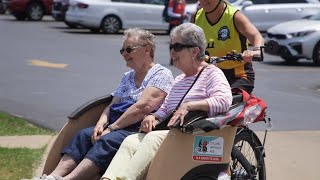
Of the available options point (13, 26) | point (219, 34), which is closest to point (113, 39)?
point (13, 26)

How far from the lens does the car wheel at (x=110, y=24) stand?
27.3 m

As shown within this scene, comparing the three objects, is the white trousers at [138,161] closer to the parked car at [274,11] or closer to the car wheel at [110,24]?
the parked car at [274,11]

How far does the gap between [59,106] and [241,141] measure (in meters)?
5.91

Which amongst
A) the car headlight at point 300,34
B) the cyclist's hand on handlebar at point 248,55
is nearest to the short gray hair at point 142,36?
the cyclist's hand on handlebar at point 248,55

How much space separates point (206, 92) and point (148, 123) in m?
0.48

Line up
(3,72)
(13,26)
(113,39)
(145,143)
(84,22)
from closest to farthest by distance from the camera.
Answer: (145,143), (3,72), (113,39), (84,22), (13,26)

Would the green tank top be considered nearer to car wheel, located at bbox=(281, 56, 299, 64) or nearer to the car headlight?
the car headlight

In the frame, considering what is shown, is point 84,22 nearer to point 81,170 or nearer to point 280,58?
point 280,58

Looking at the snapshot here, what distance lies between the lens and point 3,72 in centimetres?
1599

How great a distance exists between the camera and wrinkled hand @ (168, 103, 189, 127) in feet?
17.5

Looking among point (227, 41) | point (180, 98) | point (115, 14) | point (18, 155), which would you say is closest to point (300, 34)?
point (115, 14)

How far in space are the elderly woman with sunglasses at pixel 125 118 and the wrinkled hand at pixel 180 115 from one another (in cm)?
61

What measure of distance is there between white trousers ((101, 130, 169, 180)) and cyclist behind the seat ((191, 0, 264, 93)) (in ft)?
3.67

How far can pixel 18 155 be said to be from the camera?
823 cm
